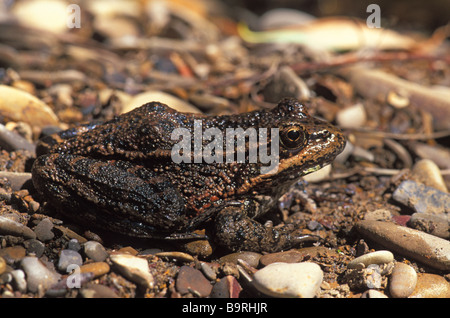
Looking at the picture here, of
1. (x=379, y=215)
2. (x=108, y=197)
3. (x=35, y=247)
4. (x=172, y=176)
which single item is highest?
(x=172, y=176)

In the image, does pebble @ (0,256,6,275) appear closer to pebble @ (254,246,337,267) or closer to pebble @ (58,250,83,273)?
pebble @ (58,250,83,273)

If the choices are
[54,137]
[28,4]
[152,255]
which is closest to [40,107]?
[54,137]

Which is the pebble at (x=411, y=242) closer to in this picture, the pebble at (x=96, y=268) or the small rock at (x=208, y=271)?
the small rock at (x=208, y=271)

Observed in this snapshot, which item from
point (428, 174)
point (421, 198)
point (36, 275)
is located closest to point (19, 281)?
point (36, 275)

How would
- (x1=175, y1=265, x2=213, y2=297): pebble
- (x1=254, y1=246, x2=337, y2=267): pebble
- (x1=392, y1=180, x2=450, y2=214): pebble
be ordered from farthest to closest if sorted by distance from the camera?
(x1=392, y1=180, x2=450, y2=214): pebble, (x1=254, y1=246, x2=337, y2=267): pebble, (x1=175, y1=265, x2=213, y2=297): pebble

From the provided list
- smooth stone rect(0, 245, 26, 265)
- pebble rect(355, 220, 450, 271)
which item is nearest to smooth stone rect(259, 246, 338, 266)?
pebble rect(355, 220, 450, 271)

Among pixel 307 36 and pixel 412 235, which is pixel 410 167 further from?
pixel 307 36

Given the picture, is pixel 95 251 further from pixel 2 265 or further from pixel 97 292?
pixel 2 265
